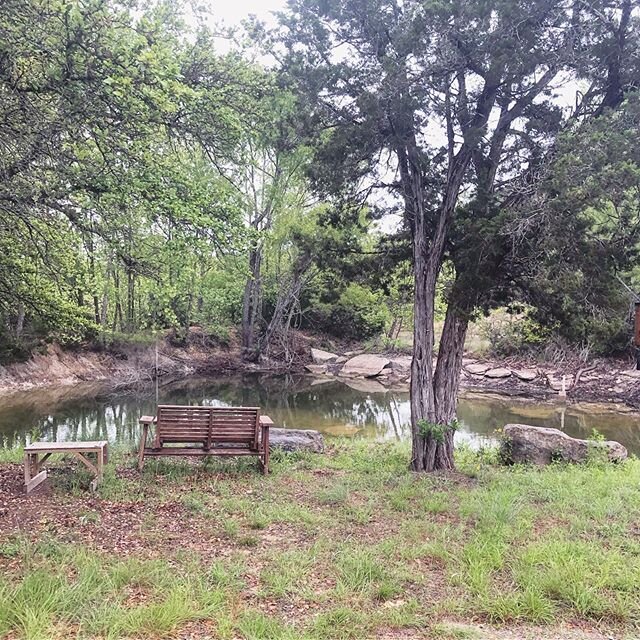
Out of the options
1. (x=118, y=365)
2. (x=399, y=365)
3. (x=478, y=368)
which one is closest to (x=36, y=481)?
(x=118, y=365)

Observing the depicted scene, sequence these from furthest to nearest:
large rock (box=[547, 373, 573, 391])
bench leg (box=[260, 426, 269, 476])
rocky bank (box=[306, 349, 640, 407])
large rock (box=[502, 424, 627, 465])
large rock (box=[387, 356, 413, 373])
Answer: large rock (box=[387, 356, 413, 373]), large rock (box=[547, 373, 573, 391]), rocky bank (box=[306, 349, 640, 407]), large rock (box=[502, 424, 627, 465]), bench leg (box=[260, 426, 269, 476])

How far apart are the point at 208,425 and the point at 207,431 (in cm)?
8

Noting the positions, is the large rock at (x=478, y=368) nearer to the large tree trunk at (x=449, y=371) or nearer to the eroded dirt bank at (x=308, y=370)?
the eroded dirt bank at (x=308, y=370)

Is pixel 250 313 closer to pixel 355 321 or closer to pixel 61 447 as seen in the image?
pixel 355 321

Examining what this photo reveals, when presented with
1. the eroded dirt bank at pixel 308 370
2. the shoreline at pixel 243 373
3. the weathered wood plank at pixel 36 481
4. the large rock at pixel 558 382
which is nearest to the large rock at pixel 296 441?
the weathered wood plank at pixel 36 481

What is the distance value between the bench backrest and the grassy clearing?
0.55 meters

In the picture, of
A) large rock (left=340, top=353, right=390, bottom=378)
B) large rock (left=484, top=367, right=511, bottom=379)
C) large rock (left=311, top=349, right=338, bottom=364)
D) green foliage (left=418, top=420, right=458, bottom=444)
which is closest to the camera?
green foliage (left=418, top=420, right=458, bottom=444)

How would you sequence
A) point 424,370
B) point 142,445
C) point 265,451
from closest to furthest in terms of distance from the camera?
point 142,445
point 265,451
point 424,370

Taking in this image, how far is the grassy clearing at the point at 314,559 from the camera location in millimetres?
3111

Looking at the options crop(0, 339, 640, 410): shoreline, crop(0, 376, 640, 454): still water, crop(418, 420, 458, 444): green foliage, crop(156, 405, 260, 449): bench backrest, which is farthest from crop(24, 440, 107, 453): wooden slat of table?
crop(0, 339, 640, 410): shoreline

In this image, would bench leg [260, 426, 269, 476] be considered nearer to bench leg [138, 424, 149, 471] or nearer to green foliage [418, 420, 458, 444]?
bench leg [138, 424, 149, 471]

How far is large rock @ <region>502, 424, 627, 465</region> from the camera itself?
29.2 feet

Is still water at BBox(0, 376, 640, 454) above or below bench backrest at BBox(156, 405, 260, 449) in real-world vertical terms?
below

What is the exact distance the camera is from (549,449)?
896 centimetres
